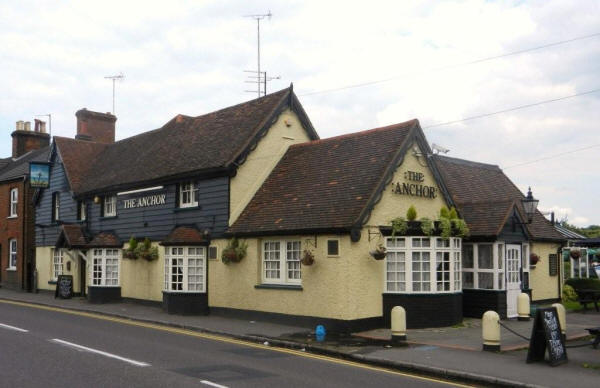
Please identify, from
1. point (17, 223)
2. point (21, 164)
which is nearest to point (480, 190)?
point (17, 223)

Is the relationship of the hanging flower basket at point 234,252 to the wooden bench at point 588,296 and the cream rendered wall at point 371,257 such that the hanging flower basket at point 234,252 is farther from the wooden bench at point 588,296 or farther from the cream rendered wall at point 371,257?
the wooden bench at point 588,296

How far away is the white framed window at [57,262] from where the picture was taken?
98.8 ft

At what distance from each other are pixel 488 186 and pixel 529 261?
16.1ft

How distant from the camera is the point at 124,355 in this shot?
12125 mm

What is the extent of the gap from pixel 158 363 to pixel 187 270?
9.76 m

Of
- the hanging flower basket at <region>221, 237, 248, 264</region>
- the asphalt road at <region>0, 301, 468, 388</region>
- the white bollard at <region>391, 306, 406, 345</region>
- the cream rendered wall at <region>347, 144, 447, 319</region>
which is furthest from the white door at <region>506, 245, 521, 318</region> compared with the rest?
the asphalt road at <region>0, 301, 468, 388</region>

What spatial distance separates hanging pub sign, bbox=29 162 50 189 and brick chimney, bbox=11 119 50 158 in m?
9.03

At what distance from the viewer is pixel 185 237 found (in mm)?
Result: 20953

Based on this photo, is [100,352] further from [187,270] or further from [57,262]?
[57,262]

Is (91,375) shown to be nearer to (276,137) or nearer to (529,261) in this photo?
(276,137)

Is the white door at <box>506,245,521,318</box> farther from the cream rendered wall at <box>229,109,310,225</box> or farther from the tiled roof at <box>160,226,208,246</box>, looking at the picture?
the tiled roof at <box>160,226,208,246</box>

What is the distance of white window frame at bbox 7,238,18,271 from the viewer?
112 ft

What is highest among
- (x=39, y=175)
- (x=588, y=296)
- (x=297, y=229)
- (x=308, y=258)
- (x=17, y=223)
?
(x=39, y=175)

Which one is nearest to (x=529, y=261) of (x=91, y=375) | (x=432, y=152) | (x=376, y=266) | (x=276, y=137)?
(x=432, y=152)
